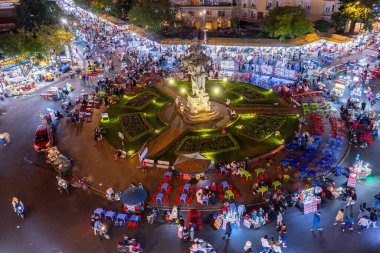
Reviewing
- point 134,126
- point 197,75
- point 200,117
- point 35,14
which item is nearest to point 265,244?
point 200,117

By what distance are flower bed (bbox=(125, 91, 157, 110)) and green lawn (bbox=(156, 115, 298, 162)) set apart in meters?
10.1

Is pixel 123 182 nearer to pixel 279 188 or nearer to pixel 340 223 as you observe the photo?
pixel 279 188

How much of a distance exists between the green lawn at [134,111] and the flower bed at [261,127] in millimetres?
9688

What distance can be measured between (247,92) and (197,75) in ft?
35.7

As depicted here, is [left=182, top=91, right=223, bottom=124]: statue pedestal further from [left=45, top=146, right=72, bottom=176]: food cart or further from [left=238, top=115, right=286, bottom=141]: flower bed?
[left=45, top=146, right=72, bottom=176]: food cart

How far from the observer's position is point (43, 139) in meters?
34.9

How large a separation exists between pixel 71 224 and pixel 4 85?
1534 inches

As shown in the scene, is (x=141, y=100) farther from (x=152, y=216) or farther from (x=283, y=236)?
(x=283, y=236)

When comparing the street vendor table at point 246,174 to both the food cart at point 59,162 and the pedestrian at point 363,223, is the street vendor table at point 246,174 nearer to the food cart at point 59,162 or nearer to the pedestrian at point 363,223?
the pedestrian at point 363,223

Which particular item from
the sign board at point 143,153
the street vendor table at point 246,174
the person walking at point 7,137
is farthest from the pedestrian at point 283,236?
the person walking at point 7,137

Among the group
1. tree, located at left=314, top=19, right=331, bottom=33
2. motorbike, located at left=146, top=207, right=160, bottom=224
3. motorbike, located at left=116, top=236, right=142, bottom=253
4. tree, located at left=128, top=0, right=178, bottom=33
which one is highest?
tree, located at left=128, top=0, right=178, bottom=33

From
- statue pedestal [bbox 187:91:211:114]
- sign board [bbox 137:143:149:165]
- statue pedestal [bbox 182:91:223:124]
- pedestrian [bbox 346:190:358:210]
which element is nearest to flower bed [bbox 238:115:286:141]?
statue pedestal [bbox 182:91:223:124]

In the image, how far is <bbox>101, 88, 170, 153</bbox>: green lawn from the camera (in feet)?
114

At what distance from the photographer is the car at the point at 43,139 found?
34.2m
